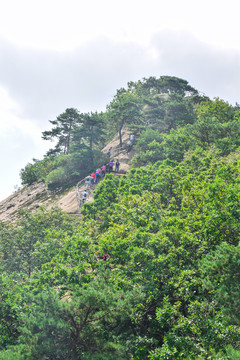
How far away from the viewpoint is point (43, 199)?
4866cm

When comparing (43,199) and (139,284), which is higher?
(43,199)

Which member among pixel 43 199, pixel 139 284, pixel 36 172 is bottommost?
pixel 139 284

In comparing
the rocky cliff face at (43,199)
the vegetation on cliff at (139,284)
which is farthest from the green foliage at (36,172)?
the vegetation on cliff at (139,284)

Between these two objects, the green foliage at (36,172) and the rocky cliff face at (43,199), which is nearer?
the rocky cliff face at (43,199)

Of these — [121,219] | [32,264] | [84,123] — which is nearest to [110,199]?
[121,219]

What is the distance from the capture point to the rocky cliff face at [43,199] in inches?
1636

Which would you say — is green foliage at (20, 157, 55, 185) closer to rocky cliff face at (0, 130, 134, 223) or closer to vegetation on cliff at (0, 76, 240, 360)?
rocky cliff face at (0, 130, 134, 223)

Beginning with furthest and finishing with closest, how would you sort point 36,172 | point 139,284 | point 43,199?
point 36,172 → point 43,199 → point 139,284

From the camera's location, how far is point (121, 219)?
21.6m

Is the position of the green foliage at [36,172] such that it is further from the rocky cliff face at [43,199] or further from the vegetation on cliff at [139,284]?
the vegetation on cliff at [139,284]

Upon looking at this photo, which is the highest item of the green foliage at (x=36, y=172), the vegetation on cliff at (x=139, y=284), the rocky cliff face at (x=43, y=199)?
the green foliage at (x=36, y=172)

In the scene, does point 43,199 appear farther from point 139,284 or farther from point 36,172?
point 139,284

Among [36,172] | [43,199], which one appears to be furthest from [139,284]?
[36,172]

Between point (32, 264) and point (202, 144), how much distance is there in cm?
2591
